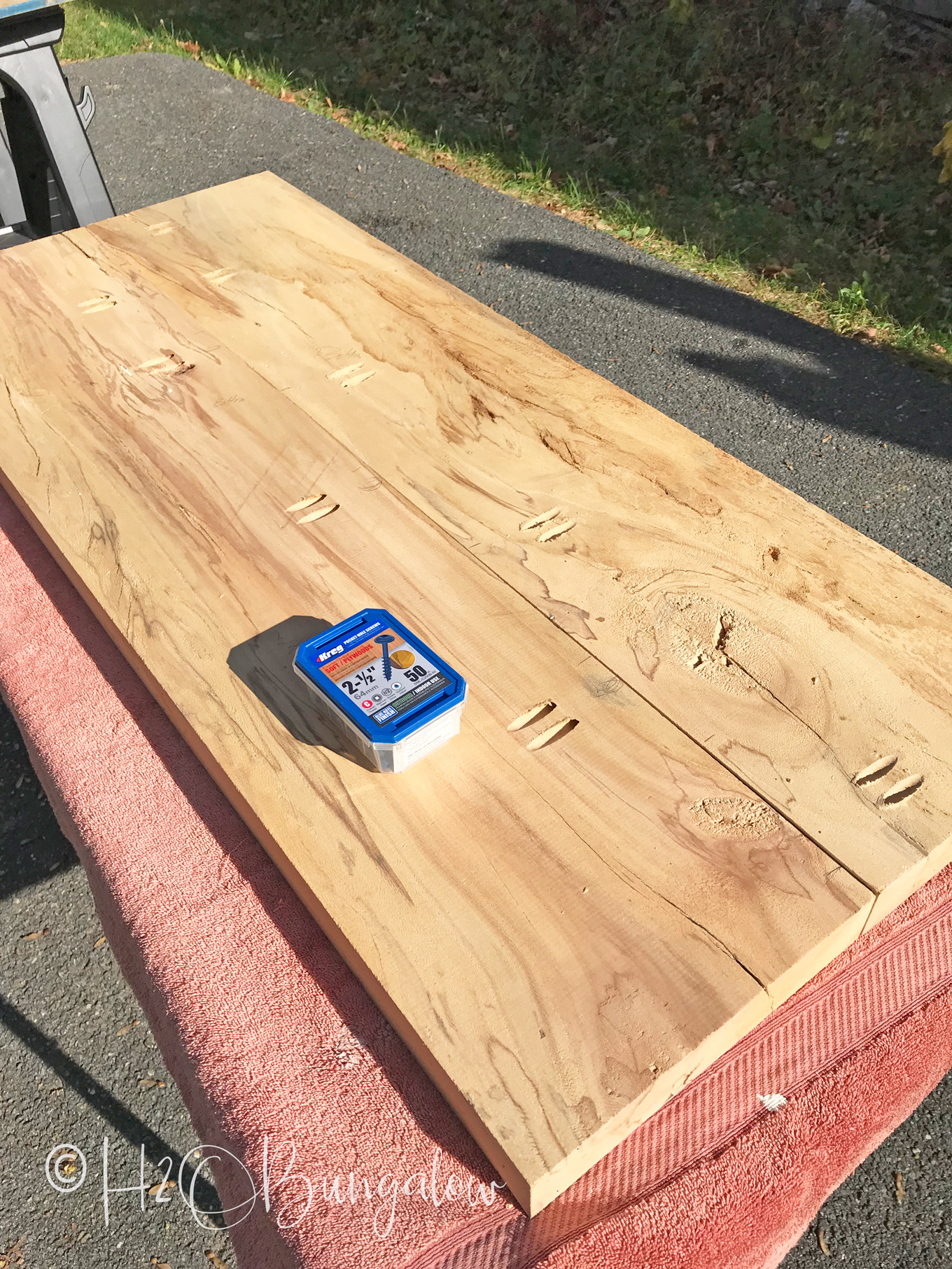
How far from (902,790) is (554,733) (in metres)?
0.39

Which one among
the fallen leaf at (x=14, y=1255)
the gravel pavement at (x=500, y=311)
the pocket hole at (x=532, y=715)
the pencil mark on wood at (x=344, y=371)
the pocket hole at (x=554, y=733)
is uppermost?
the pencil mark on wood at (x=344, y=371)

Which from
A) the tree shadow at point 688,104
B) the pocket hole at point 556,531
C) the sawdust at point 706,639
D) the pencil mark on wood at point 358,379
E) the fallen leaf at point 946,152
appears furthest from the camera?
the tree shadow at point 688,104

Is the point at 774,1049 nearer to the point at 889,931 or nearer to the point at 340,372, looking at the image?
the point at 889,931

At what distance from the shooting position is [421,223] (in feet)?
12.3

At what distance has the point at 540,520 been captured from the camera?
135 centimetres

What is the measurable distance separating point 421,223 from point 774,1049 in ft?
11.4

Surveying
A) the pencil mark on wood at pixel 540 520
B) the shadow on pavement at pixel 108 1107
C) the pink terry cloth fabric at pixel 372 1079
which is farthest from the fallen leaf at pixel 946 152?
the shadow on pavement at pixel 108 1107

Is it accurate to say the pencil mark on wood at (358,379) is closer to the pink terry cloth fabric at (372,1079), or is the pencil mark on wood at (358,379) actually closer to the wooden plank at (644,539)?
the wooden plank at (644,539)

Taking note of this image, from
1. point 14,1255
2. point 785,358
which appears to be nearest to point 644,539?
point 14,1255

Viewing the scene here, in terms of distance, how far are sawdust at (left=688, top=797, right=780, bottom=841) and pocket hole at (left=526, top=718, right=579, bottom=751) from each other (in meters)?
0.17

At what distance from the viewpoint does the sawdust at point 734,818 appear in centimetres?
100

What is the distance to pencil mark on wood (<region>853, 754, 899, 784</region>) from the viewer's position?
1.05 m

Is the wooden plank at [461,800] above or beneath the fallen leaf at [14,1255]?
above

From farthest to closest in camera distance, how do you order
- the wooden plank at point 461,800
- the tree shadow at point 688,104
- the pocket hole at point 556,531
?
the tree shadow at point 688,104
the pocket hole at point 556,531
the wooden plank at point 461,800
